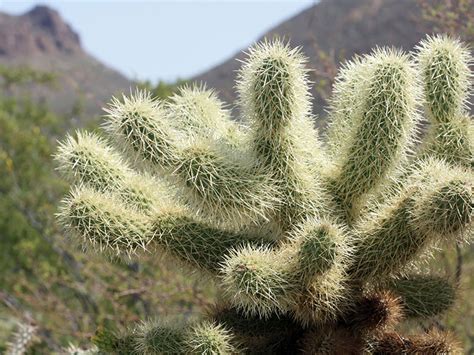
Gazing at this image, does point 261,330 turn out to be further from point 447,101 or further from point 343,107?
point 447,101

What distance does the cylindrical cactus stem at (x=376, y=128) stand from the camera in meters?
2.55

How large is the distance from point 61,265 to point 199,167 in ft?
27.6

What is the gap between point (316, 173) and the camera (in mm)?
2746

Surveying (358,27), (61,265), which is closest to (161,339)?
(61,265)

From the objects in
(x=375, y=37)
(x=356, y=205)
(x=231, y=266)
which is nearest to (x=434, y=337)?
(x=356, y=205)

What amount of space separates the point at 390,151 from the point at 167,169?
0.84 metres

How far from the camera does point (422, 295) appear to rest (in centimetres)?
279

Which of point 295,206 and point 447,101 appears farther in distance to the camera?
point 447,101

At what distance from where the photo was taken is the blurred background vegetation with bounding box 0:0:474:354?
5770 mm

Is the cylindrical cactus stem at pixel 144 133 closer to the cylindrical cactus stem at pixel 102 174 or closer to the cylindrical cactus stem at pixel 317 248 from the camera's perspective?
the cylindrical cactus stem at pixel 102 174

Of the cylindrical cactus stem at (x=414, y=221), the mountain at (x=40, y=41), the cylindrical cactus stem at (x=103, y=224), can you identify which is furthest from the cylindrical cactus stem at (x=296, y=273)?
the mountain at (x=40, y=41)

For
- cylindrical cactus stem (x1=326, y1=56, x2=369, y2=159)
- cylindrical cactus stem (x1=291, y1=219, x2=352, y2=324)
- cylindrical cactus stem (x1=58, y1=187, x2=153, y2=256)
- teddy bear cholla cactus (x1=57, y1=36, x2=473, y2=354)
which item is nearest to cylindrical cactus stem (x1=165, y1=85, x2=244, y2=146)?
teddy bear cholla cactus (x1=57, y1=36, x2=473, y2=354)

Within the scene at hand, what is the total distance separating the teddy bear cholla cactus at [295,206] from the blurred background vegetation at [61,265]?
0.25 meters

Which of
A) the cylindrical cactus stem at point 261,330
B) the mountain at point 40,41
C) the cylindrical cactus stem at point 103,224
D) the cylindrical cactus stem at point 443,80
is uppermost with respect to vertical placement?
the mountain at point 40,41
